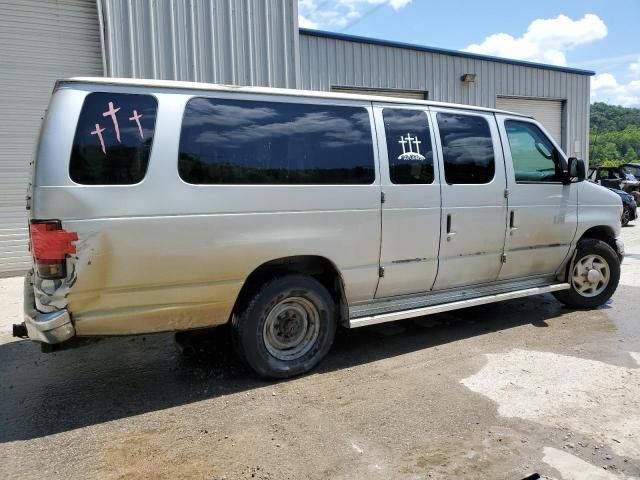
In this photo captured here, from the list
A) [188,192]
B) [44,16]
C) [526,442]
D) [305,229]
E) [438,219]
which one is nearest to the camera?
[526,442]

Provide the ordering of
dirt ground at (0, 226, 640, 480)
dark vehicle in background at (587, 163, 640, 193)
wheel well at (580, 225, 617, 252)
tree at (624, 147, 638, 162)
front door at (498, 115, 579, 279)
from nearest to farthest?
dirt ground at (0, 226, 640, 480) → front door at (498, 115, 579, 279) → wheel well at (580, 225, 617, 252) → dark vehicle in background at (587, 163, 640, 193) → tree at (624, 147, 638, 162)

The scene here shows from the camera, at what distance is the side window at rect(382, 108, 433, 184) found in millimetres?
4469

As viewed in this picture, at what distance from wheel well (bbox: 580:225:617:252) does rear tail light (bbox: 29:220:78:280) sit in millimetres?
5371

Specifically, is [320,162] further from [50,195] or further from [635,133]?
[635,133]

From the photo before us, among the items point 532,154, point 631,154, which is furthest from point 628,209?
point 631,154

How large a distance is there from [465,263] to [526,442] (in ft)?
6.63

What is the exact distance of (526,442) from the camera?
322cm

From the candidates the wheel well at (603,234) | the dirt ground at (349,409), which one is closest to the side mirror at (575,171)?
the wheel well at (603,234)

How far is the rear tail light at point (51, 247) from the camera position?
324 cm

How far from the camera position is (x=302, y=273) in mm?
4230

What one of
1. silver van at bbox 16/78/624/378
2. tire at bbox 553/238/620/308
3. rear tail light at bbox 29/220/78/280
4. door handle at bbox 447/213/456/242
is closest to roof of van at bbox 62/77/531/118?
silver van at bbox 16/78/624/378

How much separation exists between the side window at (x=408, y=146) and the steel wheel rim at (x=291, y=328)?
1337mm

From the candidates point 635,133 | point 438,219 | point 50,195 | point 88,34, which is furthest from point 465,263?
point 635,133

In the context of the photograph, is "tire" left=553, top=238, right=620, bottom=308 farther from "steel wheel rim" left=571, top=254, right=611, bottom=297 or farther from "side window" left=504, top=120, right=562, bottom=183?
"side window" left=504, top=120, right=562, bottom=183
